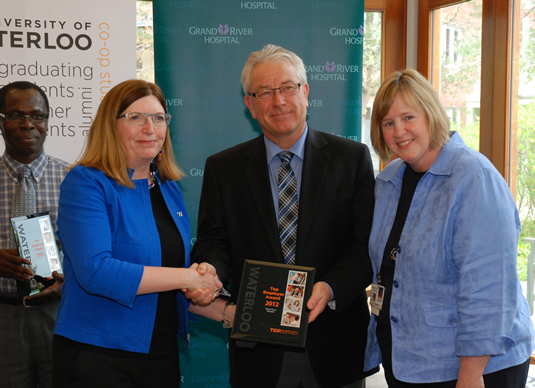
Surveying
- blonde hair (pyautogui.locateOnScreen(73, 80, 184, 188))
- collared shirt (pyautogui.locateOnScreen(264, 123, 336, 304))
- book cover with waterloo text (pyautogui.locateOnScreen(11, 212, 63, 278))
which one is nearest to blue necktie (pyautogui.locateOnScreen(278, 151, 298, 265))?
collared shirt (pyautogui.locateOnScreen(264, 123, 336, 304))

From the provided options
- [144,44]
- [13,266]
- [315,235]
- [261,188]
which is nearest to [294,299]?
[315,235]

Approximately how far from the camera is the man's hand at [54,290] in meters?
2.61

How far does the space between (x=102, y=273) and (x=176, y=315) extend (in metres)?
0.48

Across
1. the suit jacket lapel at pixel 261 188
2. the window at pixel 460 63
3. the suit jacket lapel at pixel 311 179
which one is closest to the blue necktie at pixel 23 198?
the suit jacket lapel at pixel 261 188

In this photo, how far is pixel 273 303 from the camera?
6.22ft

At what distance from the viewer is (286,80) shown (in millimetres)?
2211

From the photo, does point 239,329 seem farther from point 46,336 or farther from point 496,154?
point 496,154

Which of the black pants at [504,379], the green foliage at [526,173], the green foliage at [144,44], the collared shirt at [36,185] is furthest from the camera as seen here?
the green foliage at [144,44]

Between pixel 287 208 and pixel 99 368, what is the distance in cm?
102

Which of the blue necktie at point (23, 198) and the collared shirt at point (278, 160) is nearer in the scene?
the collared shirt at point (278, 160)

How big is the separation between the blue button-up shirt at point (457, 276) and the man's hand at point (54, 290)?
1.78 metres

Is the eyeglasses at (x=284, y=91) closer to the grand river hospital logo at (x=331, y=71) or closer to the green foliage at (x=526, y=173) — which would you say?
the grand river hospital logo at (x=331, y=71)

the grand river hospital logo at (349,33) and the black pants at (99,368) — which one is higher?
the grand river hospital logo at (349,33)

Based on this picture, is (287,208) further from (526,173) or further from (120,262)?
(526,173)
